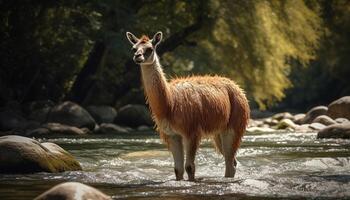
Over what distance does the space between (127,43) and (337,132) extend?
11694 mm

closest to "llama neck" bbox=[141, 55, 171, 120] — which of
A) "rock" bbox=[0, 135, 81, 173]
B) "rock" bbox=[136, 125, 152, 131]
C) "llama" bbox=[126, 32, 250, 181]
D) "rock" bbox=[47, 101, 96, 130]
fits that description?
"llama" bbox=[126, 32, 250, 181]

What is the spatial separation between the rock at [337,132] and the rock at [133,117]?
11.4 meters

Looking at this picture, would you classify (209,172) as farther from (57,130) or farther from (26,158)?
(57,130)

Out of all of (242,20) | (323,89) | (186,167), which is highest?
(242,20)

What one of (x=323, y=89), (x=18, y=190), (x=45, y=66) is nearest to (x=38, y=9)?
(x=45, y=66)

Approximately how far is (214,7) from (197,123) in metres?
19.8

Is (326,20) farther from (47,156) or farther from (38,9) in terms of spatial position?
(47,156)

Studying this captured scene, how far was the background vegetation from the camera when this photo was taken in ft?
99.1

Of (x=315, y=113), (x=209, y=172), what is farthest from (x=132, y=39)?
(x=315, y=113)

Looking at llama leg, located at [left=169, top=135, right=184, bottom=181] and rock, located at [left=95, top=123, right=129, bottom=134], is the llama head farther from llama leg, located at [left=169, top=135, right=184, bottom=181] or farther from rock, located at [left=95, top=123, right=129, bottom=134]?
rock, located at [left=95, top=123, right=129, bottom=134]

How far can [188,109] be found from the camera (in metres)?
12.7

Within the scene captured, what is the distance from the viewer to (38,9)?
31.0 meters

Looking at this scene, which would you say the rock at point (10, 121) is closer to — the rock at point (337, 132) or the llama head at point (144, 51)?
the rock at point (337, 132)

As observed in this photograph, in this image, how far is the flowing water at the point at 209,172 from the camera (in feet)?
34.4
